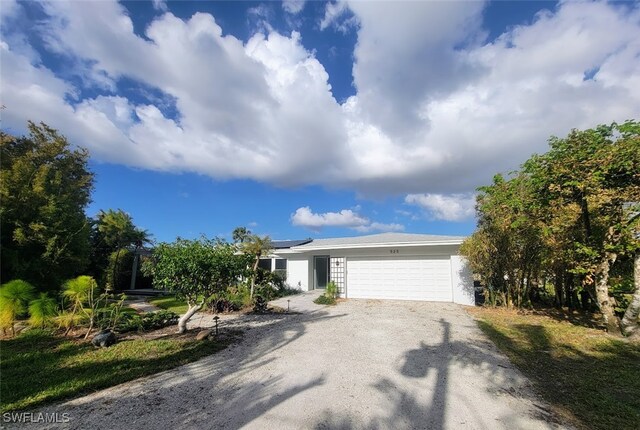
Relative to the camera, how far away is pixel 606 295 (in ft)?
26.3

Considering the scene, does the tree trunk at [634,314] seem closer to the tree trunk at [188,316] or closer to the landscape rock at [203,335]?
the landscape rock at [203,335]

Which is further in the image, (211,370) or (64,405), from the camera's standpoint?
(211,370)

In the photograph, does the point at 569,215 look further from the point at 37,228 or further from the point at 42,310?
the point at 37,228

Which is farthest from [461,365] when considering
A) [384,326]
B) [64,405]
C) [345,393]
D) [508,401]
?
[64,405]

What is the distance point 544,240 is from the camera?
966cm

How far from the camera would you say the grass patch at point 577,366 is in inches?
152

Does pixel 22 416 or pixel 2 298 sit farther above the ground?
pixel 2 298

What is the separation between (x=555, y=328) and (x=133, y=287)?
2293cm

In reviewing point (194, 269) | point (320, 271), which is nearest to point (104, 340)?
point (194, 269)

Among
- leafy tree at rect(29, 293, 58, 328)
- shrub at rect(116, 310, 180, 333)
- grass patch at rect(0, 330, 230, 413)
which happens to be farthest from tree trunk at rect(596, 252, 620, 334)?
leafy tree at rect(29, 293, 58, 328)

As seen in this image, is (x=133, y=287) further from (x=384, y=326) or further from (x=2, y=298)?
(x=384, y=326)

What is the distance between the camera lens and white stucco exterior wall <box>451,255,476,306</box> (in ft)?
42.2

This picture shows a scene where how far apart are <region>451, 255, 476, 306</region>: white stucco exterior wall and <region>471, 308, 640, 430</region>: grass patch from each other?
3.30 meters

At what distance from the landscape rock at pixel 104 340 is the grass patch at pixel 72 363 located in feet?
0.45
